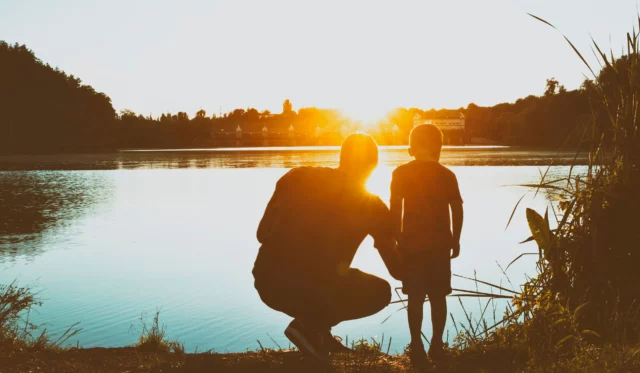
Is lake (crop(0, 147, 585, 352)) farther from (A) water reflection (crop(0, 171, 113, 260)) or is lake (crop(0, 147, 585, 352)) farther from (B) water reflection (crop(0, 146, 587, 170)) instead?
(B) water reflection (crop(0, 146, 587, 170))

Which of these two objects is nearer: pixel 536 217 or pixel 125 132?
pixel 536 217

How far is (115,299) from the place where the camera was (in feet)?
23.5

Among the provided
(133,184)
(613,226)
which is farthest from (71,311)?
(133,184)

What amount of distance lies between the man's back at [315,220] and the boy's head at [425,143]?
52cm

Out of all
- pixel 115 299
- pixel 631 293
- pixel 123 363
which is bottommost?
pixel 115 299

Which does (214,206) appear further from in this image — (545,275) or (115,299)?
(545,275)

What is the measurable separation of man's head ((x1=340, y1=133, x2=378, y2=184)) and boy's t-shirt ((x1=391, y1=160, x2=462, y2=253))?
1.06 ft

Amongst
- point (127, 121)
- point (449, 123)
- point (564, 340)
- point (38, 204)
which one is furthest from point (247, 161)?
point (449, 123)

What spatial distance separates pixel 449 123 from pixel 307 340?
5058 inches

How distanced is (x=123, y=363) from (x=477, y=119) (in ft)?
449

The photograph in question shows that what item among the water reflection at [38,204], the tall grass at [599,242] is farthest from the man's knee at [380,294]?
the water reflection at [38,204]

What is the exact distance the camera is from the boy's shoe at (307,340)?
358cm

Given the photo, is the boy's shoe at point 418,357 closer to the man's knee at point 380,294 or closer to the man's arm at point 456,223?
the man's knee at point 380,294

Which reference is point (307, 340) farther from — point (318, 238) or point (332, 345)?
point (318, 238)
